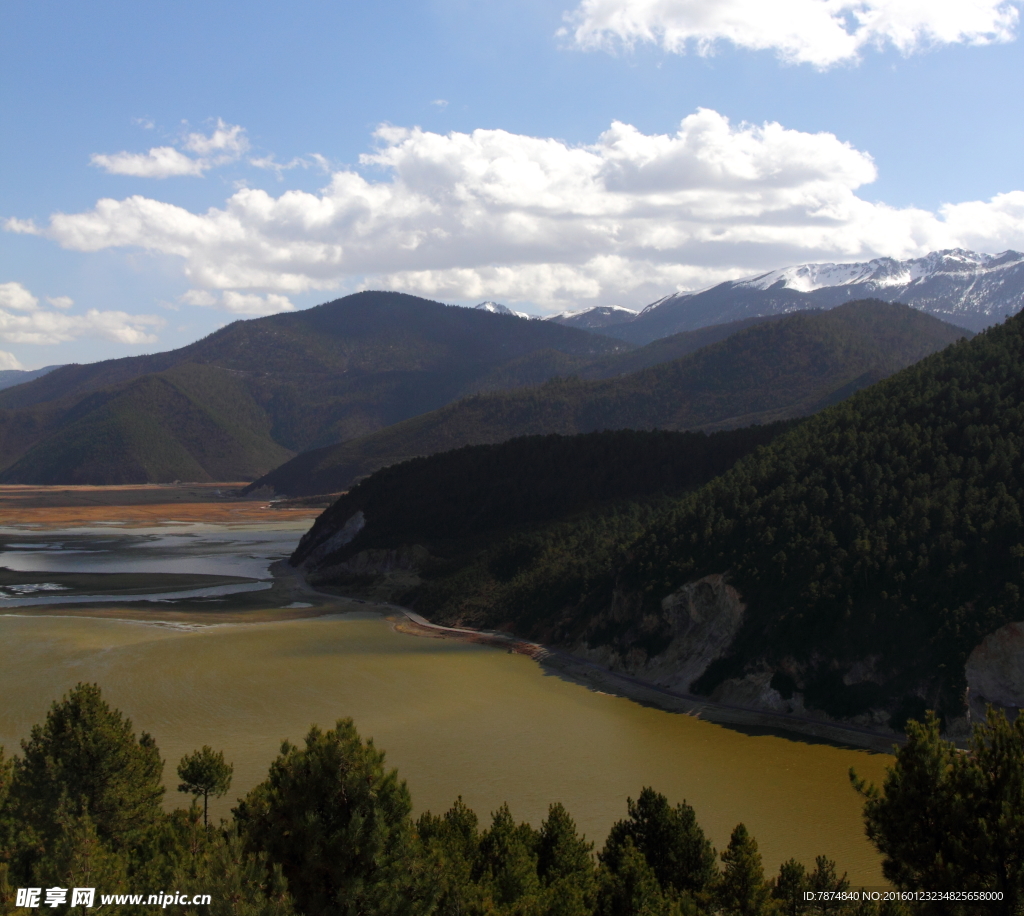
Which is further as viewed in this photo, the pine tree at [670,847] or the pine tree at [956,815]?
the pine tree at [670,847]

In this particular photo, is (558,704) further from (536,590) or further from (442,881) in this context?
(442,881)

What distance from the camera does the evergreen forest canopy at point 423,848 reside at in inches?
742

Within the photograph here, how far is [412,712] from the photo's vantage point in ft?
168

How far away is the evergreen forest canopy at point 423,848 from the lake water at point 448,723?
904 cm

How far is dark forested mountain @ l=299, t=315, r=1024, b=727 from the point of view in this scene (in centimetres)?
4931

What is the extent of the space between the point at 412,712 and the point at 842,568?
85.9ft

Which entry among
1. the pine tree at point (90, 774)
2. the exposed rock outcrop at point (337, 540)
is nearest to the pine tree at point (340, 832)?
the pine tree at point (90, 774)

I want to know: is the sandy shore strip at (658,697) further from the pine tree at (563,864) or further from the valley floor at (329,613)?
the pine tree at (563,864)

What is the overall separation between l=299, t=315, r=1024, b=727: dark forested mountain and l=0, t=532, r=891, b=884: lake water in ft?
17.3

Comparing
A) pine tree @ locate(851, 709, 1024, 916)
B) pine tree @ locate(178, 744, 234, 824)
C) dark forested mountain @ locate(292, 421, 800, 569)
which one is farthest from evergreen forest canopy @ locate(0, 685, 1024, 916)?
dark forested mountain @ locate(292, 421, 800, 569)

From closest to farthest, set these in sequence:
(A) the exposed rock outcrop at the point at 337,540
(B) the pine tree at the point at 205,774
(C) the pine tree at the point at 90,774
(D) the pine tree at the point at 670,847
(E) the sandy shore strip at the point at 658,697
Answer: (D) the pine tree at the point at 670,847
(C) the pine tree at the point at 90,774
(B) the pine tree at the point at 205,774
(E) the sandy shore strip at the point at 658,697
(A) the exposed rock outcrop at the point at 337,540

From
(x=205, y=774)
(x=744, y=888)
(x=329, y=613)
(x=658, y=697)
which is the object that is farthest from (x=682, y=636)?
(x=744, y=888)

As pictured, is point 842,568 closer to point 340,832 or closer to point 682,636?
point 682,636

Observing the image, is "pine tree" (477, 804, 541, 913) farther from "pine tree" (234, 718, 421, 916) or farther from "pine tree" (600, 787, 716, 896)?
"pine tree" (234, 718, 421, 916)
